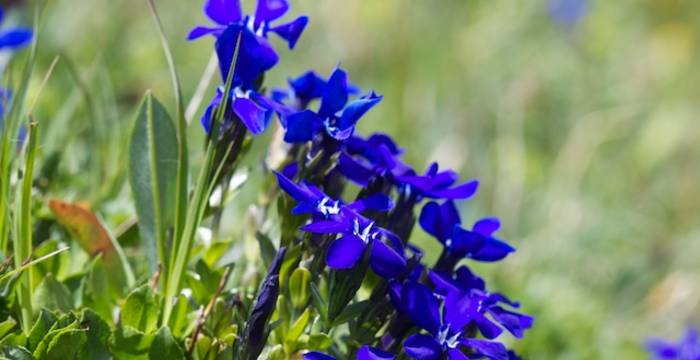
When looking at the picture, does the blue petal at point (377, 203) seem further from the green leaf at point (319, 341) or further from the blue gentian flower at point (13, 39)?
the blue gentian flower at point (13, 39)

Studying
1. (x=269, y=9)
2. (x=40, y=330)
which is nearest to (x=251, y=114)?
(x=269, y=9)

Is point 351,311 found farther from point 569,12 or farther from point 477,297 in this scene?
point 569,12

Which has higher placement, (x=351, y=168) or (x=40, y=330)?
(x=351, y=168)

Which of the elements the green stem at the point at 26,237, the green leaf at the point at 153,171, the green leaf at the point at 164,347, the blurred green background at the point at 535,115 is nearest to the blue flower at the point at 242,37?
the green leaf at the point at 153,171

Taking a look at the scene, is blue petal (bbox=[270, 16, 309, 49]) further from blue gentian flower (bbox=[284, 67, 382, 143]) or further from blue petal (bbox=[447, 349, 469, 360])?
blue petal (bbox=[447, 349, 469, 360])

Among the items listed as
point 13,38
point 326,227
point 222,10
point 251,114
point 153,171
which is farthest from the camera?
point 13,38

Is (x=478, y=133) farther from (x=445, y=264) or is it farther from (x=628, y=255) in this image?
(x=445, y=264)
